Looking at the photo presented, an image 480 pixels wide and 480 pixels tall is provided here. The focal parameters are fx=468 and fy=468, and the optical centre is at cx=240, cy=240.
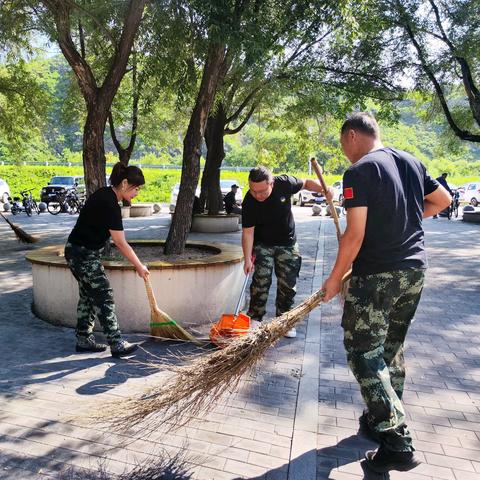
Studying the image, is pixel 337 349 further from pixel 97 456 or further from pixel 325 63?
pixel 325 63

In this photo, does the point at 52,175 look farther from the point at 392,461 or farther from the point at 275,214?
the point at 392,461

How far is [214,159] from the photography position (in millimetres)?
14898

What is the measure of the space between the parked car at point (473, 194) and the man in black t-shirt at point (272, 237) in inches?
974

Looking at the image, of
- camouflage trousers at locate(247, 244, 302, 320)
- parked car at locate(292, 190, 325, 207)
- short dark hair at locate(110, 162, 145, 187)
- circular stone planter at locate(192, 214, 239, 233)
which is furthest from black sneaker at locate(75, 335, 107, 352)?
parked car at locate(292, 190, 325, 207)

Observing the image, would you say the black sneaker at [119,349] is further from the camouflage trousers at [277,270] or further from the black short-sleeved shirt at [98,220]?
the camouflage trousers at [277,270]

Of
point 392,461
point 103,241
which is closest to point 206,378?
point 392,461

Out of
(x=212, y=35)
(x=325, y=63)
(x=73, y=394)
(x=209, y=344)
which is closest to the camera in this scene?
(x=73, y=394)

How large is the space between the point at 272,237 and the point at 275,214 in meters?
0.24

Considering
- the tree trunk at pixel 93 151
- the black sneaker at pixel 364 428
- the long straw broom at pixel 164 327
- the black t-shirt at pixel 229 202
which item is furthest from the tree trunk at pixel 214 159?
→ the black sneaker at pixel 364 428

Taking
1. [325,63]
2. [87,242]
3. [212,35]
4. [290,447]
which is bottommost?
[290,447]

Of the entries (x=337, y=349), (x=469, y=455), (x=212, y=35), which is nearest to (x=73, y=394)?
(x=337, y=349)

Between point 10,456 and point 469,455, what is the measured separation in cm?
276

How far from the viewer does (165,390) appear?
2789mm

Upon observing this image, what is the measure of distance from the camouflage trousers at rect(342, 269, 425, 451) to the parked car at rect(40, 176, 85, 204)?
884 inches
